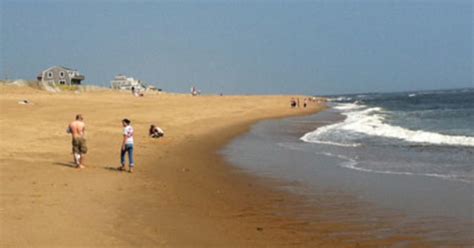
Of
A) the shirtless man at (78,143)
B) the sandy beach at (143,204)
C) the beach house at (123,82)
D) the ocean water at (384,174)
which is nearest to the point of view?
the sandy beach at (143,204)

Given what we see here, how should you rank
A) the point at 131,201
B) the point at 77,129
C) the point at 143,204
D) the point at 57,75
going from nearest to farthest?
the point at 143,204 < the point at 131,201 < the point at 77,129 < the point at 57,75

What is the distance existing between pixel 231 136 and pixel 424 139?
916cm

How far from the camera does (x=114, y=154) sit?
18.1 meters

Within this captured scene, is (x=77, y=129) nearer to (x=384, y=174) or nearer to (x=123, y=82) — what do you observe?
(x=384, y=174)

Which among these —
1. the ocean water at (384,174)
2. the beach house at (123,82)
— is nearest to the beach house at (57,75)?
the beach house at (123,82)

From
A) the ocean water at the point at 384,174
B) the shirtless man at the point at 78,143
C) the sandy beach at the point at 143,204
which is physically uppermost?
the shirtless man at the point at 78,143

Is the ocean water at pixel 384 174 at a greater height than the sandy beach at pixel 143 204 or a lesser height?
lesser

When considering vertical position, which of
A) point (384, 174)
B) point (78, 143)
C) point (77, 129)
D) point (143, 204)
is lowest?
point (384, 174)

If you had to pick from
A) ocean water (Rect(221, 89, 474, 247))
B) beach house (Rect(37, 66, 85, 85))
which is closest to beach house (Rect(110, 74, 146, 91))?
beach house (Rect(37, 66, 85, 85))

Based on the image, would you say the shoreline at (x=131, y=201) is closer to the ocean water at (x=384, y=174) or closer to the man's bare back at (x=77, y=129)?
the man's bare back at (x=77, y=129)

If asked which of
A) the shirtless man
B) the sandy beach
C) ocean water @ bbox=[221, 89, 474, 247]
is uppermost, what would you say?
the shirtless man

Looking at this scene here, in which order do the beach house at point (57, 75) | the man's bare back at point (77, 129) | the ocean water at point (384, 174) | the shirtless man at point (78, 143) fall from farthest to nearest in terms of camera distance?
1. the beach house at point (57, 75)
2. the man's bare back at point (77, 129)
3. the shirtless man at point (78, 143)
4. the ocean water at point (384, 174)

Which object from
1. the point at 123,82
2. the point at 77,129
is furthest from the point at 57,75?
the point at 77,129

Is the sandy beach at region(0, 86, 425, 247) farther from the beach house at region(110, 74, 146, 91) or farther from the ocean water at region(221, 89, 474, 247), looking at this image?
the beach house at region(110, 74, 146, 91)
